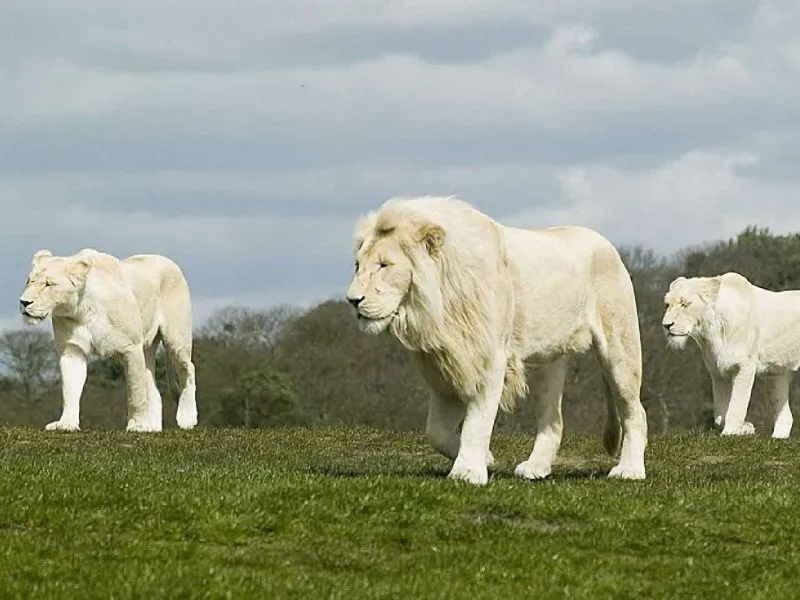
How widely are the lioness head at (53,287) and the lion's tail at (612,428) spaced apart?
846cm

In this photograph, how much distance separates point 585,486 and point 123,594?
5464 mm

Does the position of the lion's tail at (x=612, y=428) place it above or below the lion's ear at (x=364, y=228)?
below

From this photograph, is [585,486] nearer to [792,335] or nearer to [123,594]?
[123,594]

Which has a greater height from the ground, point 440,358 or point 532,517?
point 440,358

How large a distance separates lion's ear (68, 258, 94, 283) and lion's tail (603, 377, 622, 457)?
845 centimetres

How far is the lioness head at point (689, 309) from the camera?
25672 millimetres

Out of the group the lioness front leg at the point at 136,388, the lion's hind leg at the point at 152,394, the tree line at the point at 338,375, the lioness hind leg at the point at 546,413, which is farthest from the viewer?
the tree line at the point at 338,375

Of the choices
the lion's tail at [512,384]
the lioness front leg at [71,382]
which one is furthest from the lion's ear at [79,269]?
the lion's tail at [512,384]

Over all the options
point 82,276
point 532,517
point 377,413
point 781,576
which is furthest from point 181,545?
Result: point 377,413

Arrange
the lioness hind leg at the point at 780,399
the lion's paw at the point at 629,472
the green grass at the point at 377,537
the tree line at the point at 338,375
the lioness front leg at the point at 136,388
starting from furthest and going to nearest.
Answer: the tree line at the point at 338,375
the lioness hind leg at the point at 780,399
the lioness front leg at the point at 136,388
the lion's paw at the point at 629,472
the green grass at the point at 377,537

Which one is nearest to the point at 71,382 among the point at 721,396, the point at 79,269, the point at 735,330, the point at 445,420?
the point at 79,269

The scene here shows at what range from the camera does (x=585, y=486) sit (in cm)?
1455

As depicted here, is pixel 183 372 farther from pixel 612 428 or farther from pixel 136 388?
pixel 612 428

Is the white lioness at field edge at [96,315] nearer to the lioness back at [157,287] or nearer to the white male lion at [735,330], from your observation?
the lioness back at [157,287]
